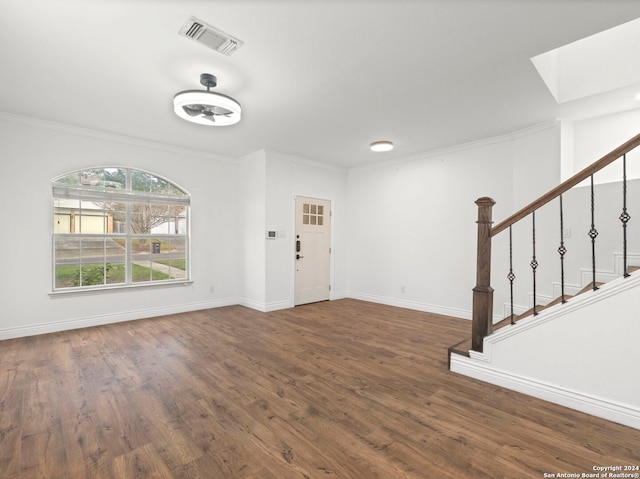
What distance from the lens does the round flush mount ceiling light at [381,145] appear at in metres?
4.71

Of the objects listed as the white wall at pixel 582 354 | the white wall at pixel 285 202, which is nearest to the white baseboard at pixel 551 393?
the white wall at pixel 582 354

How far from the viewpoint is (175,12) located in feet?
6.70

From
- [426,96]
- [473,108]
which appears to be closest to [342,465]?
[426,96]

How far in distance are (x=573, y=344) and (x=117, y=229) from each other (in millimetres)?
5610

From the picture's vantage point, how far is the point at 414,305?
215 inches

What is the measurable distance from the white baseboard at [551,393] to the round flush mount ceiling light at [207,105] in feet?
10.6

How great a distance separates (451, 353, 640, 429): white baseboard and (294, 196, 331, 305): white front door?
11.0 ft

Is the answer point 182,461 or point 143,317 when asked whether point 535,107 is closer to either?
point 182,461

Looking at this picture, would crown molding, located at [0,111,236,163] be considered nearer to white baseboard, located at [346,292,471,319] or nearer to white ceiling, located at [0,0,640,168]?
white ceiling, located at [0,0,640,168]

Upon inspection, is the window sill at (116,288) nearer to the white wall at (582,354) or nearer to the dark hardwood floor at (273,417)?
the dark hardwood floor at (273,417)

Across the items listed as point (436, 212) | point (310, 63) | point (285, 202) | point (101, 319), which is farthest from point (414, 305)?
point (101, 319)

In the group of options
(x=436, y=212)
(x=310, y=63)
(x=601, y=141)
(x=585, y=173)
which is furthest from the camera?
(x=436, y=212)

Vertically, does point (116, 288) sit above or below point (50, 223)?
below
